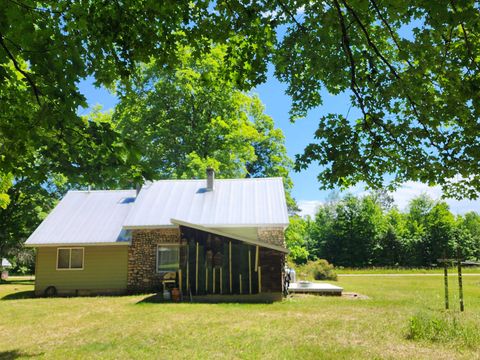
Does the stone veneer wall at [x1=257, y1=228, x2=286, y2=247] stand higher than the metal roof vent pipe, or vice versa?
the metal roof vent pipe

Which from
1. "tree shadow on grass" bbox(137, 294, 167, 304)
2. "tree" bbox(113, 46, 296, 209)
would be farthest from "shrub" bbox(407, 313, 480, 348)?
"tree" bbox(113, 46, 296, 209)

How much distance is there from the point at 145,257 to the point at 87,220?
4.77 metres

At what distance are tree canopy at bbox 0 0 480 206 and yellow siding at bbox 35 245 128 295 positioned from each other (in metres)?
15.1

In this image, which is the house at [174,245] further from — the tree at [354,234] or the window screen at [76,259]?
the tree at [354,234]

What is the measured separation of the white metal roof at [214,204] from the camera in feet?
68.6

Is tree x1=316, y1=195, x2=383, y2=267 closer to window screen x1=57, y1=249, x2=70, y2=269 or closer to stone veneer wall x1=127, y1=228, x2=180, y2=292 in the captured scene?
stone veneer wall x1=127, y1=228, x2=180, y2=292

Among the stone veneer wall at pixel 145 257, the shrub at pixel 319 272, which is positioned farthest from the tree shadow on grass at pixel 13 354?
the shrub at pixel 319 272

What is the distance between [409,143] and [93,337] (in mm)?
8375

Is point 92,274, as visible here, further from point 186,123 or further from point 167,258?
point 186,123

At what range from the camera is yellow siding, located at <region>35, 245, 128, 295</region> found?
2128 centimetres

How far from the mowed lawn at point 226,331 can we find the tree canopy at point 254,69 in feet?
11.8

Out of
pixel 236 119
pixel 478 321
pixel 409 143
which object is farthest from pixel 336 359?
pixel 236 119

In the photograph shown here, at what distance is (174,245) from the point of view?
21031 millimetres

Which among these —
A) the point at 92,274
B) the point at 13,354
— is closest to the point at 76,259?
the point at 92,274
